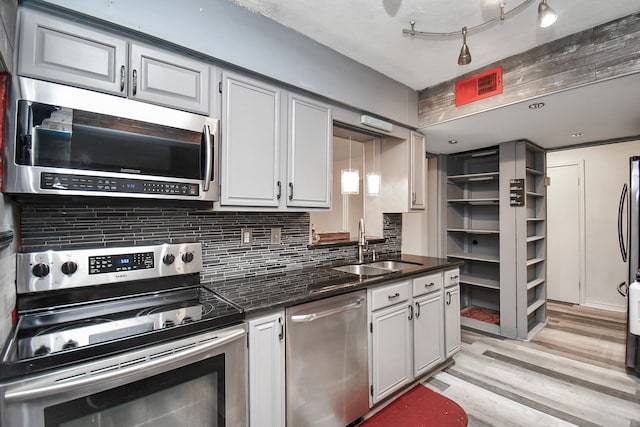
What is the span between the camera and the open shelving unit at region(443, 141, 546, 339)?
3.36m

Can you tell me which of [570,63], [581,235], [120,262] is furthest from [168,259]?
[581,235]

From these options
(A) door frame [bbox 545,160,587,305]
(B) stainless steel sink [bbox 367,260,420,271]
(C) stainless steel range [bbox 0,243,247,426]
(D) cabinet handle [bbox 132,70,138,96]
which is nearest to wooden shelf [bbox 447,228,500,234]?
(B) stainless steel sink [bbox 367,260,420,271]

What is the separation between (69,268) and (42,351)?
0.51 m

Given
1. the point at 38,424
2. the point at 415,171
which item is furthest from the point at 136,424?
the point at 415,171

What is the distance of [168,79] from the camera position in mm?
1488

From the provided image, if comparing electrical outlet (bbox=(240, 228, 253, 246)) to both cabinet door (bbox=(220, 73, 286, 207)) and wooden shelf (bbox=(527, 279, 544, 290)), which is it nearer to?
cabinet door (bbox=(220, 73, 286, 207))

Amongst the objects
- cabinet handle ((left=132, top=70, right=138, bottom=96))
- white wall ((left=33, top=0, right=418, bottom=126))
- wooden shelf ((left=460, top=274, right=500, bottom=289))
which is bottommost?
wooden shelf ((left=460, top=274, right=500, bottom=289))

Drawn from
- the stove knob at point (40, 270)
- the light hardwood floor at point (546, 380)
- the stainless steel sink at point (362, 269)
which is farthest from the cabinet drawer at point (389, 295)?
the stove knob at point (40, 270)

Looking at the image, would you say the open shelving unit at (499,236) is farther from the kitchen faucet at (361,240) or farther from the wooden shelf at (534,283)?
the kitchen faucet at (361,240)

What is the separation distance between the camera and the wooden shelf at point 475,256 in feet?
12.0

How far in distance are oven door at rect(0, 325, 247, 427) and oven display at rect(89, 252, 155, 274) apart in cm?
58

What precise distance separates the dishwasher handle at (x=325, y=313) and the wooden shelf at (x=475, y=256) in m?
2.50

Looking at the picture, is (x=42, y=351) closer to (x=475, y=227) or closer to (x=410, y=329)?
(x=410, y=329)

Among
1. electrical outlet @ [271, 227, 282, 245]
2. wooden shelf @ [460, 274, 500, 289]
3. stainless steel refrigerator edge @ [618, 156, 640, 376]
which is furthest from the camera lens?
wooden shelf @ [460, 274, 500, 289]
